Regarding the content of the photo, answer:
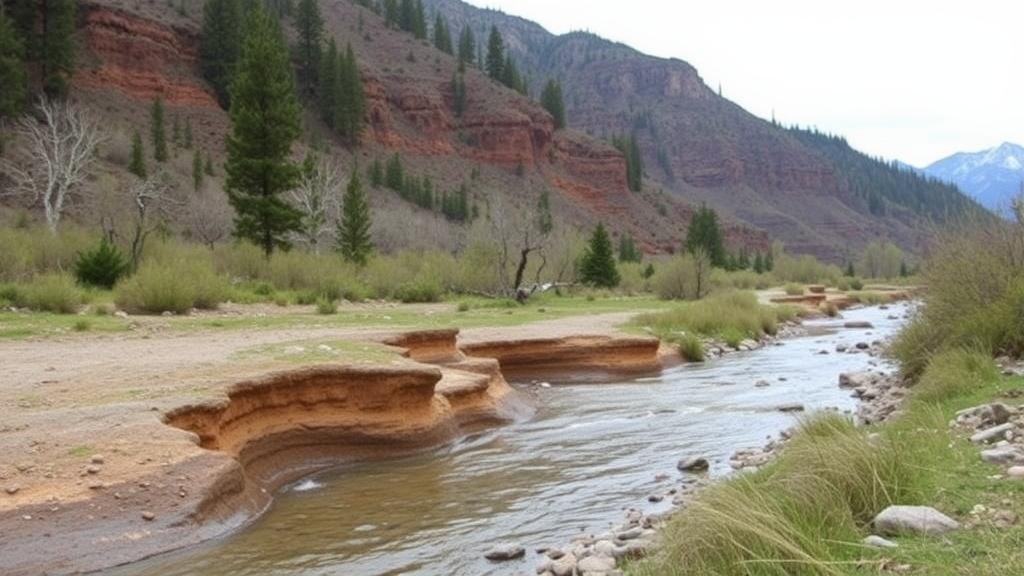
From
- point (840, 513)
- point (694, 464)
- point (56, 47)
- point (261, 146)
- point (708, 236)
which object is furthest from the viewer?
point (708, 236)

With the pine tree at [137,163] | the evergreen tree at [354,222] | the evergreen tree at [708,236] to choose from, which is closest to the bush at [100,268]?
the evergreen tree at [354,222]

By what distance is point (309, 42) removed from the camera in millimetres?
106938

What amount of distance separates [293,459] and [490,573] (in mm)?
5024

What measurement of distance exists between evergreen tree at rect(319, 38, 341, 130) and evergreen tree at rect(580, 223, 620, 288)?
2093 inches

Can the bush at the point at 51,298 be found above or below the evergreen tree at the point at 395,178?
below

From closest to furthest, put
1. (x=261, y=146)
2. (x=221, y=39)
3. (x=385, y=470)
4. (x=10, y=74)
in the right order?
(x=385, y=470)
(x=261, y=146)
(x=10, y=74)
(x=221, y=39)

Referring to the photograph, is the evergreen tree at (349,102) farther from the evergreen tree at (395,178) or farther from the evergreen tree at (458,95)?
the evergreen tree at (458,95)

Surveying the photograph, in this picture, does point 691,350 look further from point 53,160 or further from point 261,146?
point 53,160

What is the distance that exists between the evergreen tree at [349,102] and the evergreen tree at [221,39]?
520 inches

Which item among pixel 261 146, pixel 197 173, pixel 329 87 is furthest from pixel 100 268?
pixel 329 87

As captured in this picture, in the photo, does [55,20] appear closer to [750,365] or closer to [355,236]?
[355,236]

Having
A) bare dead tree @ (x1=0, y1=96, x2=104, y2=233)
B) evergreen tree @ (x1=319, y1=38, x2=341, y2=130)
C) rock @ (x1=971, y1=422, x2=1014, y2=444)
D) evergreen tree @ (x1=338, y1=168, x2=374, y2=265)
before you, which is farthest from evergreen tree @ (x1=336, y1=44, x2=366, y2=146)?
rock @ (x1=971, y1=422, x2=1014, y2=444)

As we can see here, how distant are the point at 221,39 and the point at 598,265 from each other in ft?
194

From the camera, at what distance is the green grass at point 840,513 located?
4.48 meters
